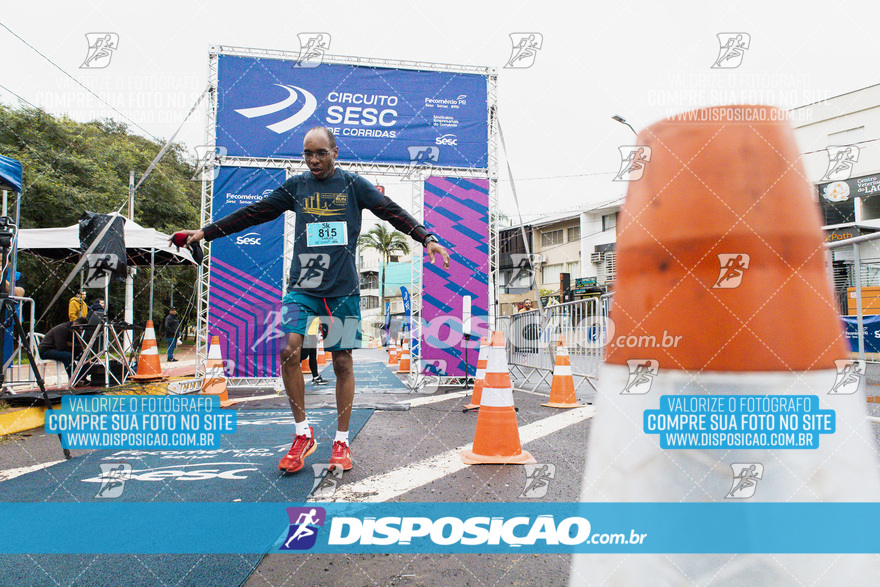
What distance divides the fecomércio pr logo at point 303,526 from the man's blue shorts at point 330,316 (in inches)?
44.3

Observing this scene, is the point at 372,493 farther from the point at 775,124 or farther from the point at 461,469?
the point at 775,124

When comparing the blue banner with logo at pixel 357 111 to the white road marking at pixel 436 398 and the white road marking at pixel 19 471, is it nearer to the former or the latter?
the white road marking at pixel 436 398

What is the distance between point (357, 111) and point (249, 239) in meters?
2.91

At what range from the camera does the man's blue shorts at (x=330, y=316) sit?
3.43m

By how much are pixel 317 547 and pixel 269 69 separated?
8.78 m

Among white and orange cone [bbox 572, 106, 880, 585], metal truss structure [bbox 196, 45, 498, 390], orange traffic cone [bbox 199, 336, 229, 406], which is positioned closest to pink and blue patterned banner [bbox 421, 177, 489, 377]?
metal truss structure [bbox 196, 45, 498, 390]

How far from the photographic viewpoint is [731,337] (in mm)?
1300

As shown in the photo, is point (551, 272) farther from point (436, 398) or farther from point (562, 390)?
point (562, 390)

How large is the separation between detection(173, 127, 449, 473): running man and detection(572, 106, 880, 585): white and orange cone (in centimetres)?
206

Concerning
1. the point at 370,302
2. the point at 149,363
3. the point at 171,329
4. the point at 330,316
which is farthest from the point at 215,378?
the point at 370,302

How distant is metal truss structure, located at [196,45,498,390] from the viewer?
888 cm

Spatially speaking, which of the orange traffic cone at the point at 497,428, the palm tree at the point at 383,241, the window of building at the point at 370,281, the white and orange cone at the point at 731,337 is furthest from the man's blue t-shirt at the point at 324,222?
the window of building at the point at 370,281

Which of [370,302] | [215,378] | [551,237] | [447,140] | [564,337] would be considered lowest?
[370,302]

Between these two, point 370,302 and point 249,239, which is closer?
point 249,239
